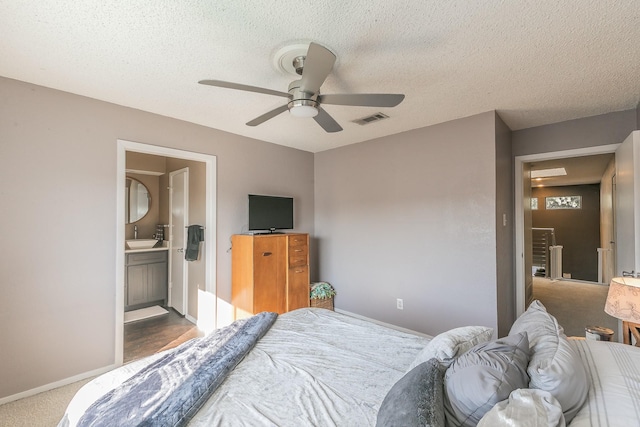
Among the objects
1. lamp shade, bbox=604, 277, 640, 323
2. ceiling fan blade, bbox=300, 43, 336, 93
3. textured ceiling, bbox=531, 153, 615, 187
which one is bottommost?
lamp shade, bbox=604, 277, 640, 323

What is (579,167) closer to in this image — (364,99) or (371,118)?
(371,118)

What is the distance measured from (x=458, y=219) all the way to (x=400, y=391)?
2.47 m

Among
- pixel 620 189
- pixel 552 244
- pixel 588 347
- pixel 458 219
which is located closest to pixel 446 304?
pixel 458 219

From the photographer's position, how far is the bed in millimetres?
942

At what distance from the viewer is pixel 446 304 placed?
316cm

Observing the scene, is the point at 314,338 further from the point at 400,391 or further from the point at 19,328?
the point at 19,328

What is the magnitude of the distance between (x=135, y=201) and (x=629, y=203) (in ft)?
20.4

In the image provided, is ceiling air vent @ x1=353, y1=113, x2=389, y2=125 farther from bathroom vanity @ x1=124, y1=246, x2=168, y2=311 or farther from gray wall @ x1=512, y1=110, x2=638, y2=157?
bathroom vanity @ x1=124, y1=246, x2=168, y2=311

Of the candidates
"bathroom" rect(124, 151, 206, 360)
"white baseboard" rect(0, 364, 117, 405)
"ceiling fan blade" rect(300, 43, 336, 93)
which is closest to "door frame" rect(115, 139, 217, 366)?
"white baseboard" rect(0, 364, 117, 405)

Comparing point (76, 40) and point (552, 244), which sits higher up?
point (76, 40)

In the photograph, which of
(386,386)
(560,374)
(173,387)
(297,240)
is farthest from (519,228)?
(173,387)

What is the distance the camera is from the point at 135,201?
185 inches

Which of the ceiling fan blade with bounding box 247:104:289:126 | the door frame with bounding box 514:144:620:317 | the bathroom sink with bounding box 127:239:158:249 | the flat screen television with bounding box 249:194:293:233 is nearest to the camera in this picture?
the ceiling fan blade with bounding box 247:104:289:126

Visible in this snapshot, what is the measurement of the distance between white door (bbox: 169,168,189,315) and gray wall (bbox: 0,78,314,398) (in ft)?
4.32
